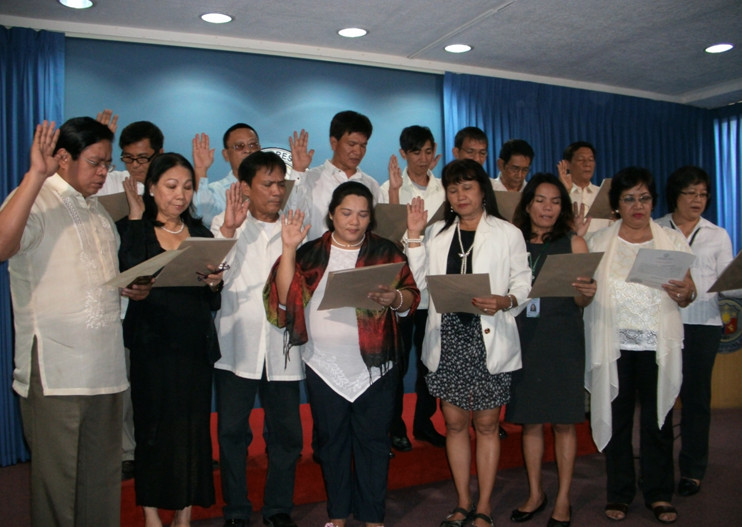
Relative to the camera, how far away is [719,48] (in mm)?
5512

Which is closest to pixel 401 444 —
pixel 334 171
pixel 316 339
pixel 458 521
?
pixel 458 521

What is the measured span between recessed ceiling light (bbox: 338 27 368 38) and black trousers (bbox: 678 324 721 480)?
321 cm

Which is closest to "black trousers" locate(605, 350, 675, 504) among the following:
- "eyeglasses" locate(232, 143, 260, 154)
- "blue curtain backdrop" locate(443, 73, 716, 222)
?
"eyeglasses" locate(232, 143, 260, 154)

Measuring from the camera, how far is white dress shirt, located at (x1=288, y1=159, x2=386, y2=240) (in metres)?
3.40

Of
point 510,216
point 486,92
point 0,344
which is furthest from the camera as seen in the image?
point 486,92

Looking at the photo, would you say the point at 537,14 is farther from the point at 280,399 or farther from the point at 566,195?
the point at 280,399

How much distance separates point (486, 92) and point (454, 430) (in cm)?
414

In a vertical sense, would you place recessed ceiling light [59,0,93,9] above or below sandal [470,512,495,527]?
above

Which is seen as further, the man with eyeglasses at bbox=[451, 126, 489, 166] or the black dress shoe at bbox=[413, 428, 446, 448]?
the man with eyeglasses at bbox=[451, 126, 489, 166]

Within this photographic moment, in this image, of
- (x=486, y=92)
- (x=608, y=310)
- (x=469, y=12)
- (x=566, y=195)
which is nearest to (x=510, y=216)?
(x=566, y=195)

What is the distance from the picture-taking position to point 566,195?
2928 millimetres

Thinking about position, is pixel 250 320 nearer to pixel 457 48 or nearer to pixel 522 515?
pixel 522 515

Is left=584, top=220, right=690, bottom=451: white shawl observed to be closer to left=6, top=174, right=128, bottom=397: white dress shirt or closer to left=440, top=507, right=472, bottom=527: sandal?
left=440, top=507, right=472, bottom=527: sandal

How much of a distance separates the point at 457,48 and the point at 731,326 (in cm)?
342
